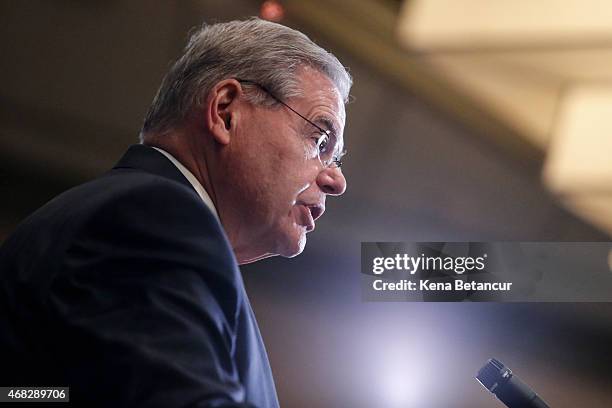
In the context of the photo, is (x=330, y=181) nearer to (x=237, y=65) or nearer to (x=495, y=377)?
(x=237, y=65)

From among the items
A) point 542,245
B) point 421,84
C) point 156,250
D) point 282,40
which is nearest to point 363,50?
point 421,84

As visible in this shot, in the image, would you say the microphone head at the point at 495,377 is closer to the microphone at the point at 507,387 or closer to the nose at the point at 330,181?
the microphone at the point at 507,387

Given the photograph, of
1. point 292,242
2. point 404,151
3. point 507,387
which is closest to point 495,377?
point 507,387

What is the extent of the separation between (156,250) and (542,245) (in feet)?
6.01

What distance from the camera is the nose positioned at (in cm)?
126

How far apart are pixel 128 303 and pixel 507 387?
20.4 inches

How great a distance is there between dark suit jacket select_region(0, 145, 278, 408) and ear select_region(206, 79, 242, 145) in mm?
363

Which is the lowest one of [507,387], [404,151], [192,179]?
[507,387]

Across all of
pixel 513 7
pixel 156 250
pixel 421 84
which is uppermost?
pixel 513 7

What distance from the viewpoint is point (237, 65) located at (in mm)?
1253

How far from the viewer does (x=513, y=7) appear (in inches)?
94.4

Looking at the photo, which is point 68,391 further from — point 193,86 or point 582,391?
point 582,391

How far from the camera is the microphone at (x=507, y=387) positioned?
1.01m

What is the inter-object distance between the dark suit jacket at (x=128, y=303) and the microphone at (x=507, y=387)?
1.08ft
